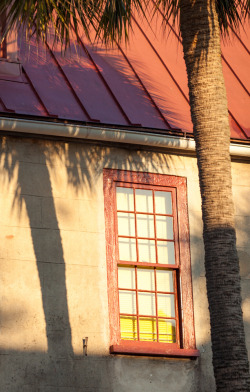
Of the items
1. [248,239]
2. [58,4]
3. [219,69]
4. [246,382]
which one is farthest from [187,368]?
[58,4]

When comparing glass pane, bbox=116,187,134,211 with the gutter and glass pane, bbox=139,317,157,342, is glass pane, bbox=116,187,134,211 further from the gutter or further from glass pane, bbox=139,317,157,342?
glass pane, bbox=139,317,157,342

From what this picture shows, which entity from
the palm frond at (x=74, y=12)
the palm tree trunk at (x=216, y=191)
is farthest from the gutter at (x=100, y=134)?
the palm tree trunk at (x=216, y=191)

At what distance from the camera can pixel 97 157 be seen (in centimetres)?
1321

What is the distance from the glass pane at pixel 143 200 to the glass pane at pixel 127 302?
1.26 metres

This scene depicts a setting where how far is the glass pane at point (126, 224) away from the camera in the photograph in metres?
13.2

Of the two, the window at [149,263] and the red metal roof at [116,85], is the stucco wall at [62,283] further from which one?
the red metal roof at [116,85]

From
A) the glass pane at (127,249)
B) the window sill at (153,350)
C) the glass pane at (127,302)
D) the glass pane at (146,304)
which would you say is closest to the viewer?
the window sill at (153,350)

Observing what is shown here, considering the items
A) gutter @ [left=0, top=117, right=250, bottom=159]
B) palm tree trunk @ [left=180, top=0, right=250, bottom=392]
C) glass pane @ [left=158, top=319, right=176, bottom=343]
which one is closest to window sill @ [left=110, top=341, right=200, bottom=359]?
glass pane @ [left=158, top=319, right=176, bottom=343]

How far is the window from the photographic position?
12.8m

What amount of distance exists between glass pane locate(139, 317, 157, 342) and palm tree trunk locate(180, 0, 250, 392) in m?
3.02

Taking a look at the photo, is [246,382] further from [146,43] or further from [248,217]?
[146,43]

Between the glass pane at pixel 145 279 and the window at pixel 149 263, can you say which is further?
the glass pane at pixel 145 279

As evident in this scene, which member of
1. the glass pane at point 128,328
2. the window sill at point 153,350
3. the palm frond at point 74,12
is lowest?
the window sill at point 153,350

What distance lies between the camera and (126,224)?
13.2m
